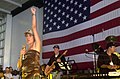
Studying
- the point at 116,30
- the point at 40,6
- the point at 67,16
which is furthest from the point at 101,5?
the point at 40,6

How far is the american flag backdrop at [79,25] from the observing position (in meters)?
5.24

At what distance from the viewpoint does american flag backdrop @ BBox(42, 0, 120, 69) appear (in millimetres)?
5242

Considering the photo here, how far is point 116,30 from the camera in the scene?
4.91 m

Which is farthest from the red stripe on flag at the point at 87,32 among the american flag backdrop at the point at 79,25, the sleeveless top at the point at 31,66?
the sleeveless top at the point at 31,66

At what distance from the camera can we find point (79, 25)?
6.20 metres

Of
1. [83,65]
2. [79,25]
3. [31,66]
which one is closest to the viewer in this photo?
[31,66]

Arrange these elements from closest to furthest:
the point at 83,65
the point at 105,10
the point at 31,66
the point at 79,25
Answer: the point at 31,66
the point at 105,10
the point at 83,65
the point at 79,25

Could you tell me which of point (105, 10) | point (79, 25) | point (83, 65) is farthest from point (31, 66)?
point (79, 25)

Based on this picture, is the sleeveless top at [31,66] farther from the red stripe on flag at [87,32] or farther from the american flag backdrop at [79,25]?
the red stripe on flag at [87,32]

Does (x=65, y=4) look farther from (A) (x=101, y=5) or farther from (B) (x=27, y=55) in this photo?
(B) (x=27, y=55)

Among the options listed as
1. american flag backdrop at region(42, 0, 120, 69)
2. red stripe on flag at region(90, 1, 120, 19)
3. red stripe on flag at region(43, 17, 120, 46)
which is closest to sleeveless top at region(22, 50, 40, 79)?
american flag backdrop at region(42, 0, 120, 69)

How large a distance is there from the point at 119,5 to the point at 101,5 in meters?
0.68

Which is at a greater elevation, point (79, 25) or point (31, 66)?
point (79, 25)

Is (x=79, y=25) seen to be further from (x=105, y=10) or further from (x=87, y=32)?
(x=105, y=10)
